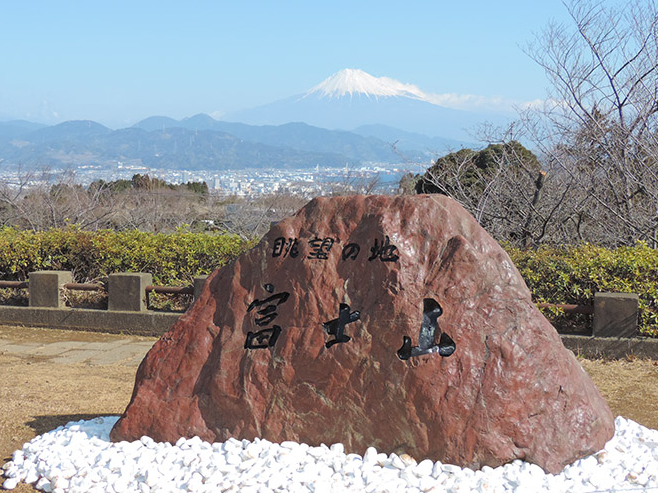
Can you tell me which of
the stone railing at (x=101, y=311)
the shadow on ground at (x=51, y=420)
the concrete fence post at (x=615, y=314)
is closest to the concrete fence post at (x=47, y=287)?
the stone railing at (x=101, y=311)

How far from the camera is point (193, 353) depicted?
162 inches

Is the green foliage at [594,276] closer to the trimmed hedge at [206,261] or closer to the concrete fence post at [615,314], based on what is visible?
the trimmed hedge at [206,261]

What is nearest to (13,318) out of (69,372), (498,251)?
(69,372)

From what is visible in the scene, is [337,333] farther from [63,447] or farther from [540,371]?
[63,447]

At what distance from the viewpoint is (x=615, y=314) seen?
6375 millimetres

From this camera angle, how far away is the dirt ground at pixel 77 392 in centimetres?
486

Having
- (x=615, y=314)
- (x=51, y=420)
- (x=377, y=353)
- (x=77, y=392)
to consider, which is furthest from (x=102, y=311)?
(x=615, y=314)

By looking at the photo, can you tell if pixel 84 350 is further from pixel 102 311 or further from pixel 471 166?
pixel 471 166

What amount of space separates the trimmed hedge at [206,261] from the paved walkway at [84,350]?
3.83 ft

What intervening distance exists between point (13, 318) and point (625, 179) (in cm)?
783

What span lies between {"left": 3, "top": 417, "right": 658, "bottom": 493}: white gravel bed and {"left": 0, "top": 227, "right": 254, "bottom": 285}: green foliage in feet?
14.6

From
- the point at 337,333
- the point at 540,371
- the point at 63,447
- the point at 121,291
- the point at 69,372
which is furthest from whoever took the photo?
the point at 121,291

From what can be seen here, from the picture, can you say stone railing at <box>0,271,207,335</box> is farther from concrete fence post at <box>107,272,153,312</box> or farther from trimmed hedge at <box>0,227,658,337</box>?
trimmed hedge at <box>0,227,658,337</box>

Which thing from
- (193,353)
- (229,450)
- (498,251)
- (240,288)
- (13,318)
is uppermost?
(498,251)
